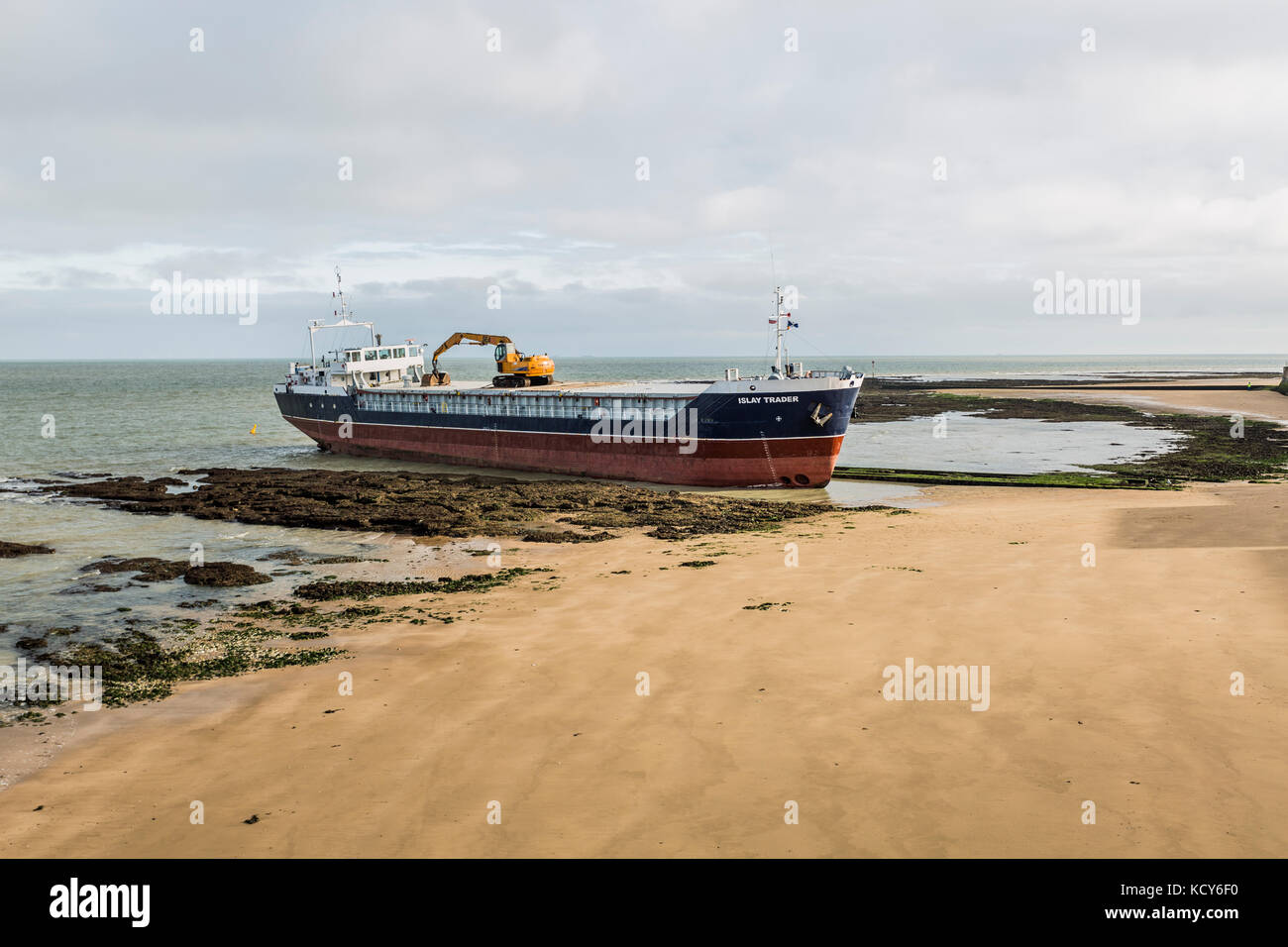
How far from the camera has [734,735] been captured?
1130cm

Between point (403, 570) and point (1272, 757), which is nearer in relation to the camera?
point (1272, 757)

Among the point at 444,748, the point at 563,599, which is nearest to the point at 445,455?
the point at 563,599

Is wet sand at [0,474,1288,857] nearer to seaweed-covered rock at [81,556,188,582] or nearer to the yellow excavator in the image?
seaweed-covered rock at [81,556,188,582]

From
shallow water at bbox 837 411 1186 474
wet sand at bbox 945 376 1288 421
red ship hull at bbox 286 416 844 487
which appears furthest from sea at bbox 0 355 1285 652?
wet sand at bbox 945 376 1288 421

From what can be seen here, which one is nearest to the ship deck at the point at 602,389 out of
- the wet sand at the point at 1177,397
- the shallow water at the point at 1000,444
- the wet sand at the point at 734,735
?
the shallow water at the point at 1000,444

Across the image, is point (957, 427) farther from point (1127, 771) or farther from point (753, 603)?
point (1127, 771)

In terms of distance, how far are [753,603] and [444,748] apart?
28.7ft

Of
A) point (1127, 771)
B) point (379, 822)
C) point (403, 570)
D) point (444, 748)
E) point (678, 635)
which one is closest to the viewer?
point (379, 822)

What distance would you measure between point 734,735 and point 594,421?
31.8 m

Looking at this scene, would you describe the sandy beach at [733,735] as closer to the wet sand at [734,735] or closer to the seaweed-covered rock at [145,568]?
the wet sand at [734,735]

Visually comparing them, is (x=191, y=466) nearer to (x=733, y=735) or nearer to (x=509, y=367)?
(x=509, y=367)

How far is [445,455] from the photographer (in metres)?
50.0

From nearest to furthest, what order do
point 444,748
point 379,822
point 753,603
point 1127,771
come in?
1. point 379,822
2. point 1127,771
3. point 444,748
4. point 753,603

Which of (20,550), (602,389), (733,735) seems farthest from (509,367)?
(733,735)
